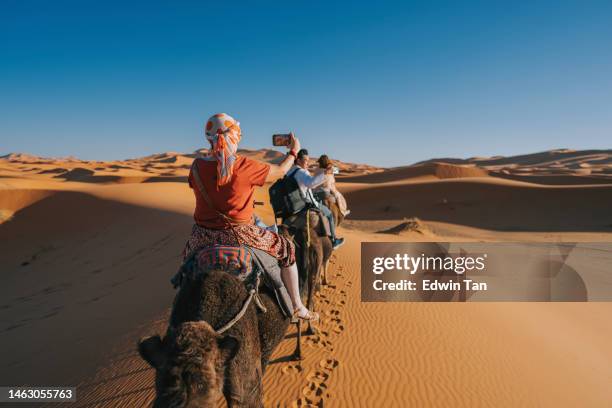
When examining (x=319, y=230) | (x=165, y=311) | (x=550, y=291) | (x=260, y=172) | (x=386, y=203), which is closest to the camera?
(x=260, y=172)

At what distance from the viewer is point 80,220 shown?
59.4 feet

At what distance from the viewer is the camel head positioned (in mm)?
1601

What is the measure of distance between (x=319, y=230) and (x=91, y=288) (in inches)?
313

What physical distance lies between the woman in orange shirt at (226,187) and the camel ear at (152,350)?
1.00 m

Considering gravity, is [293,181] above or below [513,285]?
above

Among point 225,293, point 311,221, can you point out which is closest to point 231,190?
point 225,293

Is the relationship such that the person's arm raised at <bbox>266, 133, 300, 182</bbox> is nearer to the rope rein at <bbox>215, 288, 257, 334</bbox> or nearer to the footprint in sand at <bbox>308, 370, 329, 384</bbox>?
the rope rein at <bbox>215, 288, 257, 334</bbox>

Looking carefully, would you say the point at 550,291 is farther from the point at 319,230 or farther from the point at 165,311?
the point at 165,311

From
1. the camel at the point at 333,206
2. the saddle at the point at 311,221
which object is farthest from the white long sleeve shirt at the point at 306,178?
the camel at the point at 333,206

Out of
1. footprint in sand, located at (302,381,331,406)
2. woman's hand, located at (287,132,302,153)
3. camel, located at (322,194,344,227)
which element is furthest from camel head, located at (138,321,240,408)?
camel, located at (322,194,344,227)

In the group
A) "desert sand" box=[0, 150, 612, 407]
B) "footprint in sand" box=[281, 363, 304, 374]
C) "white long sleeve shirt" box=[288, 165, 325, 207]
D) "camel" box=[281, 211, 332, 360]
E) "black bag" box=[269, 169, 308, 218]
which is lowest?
"desert sand" box=[0, 150, 612, 407]

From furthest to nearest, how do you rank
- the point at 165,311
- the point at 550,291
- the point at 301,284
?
the point at 550,291, the point at 165,311, the point at 301,284

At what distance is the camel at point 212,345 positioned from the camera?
1640 mm

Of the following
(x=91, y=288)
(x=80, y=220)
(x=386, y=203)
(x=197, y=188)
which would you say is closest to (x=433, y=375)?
(x=197, y=188)
